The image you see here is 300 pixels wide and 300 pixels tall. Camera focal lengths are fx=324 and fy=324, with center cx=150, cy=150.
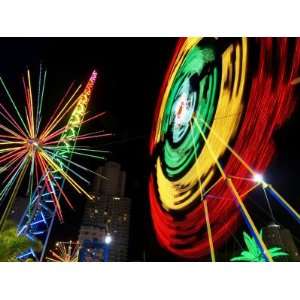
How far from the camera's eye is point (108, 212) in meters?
20.5

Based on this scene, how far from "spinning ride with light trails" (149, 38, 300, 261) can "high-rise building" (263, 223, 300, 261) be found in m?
0.21

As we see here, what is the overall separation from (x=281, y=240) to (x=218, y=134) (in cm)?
319

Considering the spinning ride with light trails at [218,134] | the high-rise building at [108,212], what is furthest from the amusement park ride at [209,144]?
the high-rise building at [108,212]

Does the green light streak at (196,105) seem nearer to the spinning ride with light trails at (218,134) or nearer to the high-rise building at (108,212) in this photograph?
the spinning ride with light trails at (218,134)

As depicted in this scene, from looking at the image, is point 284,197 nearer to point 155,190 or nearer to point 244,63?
point 244,63

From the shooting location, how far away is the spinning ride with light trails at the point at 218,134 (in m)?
7.14

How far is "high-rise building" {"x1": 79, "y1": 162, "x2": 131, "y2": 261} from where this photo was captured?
17766 millimetres

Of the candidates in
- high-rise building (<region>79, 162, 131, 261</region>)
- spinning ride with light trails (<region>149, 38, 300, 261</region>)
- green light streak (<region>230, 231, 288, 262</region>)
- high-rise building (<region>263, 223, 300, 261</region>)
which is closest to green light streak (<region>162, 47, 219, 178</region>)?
spinning ride with light trails (<region>149, 38, 300, 261</region>)

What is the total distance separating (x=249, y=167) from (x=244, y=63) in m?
2.95

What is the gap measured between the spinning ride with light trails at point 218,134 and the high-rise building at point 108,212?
16.9 feet

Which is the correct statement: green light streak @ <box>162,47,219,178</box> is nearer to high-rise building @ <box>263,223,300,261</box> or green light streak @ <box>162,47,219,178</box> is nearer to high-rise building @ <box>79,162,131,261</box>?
high-rise building @ <box>263,223,300,261</box>

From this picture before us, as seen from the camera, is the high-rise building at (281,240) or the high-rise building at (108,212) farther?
the high-rise building at (108,212)

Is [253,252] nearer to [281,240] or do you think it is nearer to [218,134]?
[281,240]
